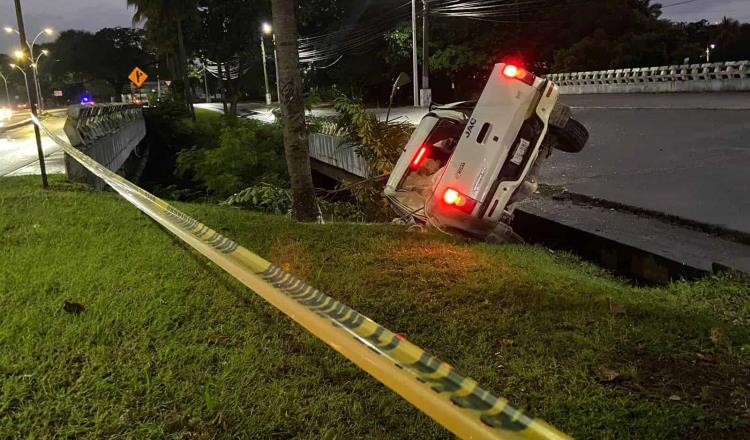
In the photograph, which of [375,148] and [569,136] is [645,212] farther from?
[375,148]

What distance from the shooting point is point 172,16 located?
33375mm

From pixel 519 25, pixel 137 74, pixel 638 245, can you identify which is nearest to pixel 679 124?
pixel 638 245

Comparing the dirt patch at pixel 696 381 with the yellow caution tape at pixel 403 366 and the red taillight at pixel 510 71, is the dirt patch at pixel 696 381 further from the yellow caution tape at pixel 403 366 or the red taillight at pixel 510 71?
the red taillight at pixel 510 71

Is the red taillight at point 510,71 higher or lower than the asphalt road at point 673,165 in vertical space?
higher

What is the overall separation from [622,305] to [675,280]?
5.47ft

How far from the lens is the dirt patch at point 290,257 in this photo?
179 inches

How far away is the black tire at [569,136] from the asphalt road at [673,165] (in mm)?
1351

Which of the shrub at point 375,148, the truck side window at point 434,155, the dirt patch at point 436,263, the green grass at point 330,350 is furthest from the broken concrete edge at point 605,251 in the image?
the shrub at point 375,148

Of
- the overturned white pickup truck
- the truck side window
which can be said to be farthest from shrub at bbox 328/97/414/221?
the overturned white pickup truck

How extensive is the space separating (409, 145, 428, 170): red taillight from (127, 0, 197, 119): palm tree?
25.9 m

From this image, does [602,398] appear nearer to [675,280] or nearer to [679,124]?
[675,280]

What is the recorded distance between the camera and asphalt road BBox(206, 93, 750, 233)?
6895 millimetres

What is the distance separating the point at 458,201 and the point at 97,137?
27.9 ft

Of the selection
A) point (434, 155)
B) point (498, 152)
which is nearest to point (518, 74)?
point (498, 152)
